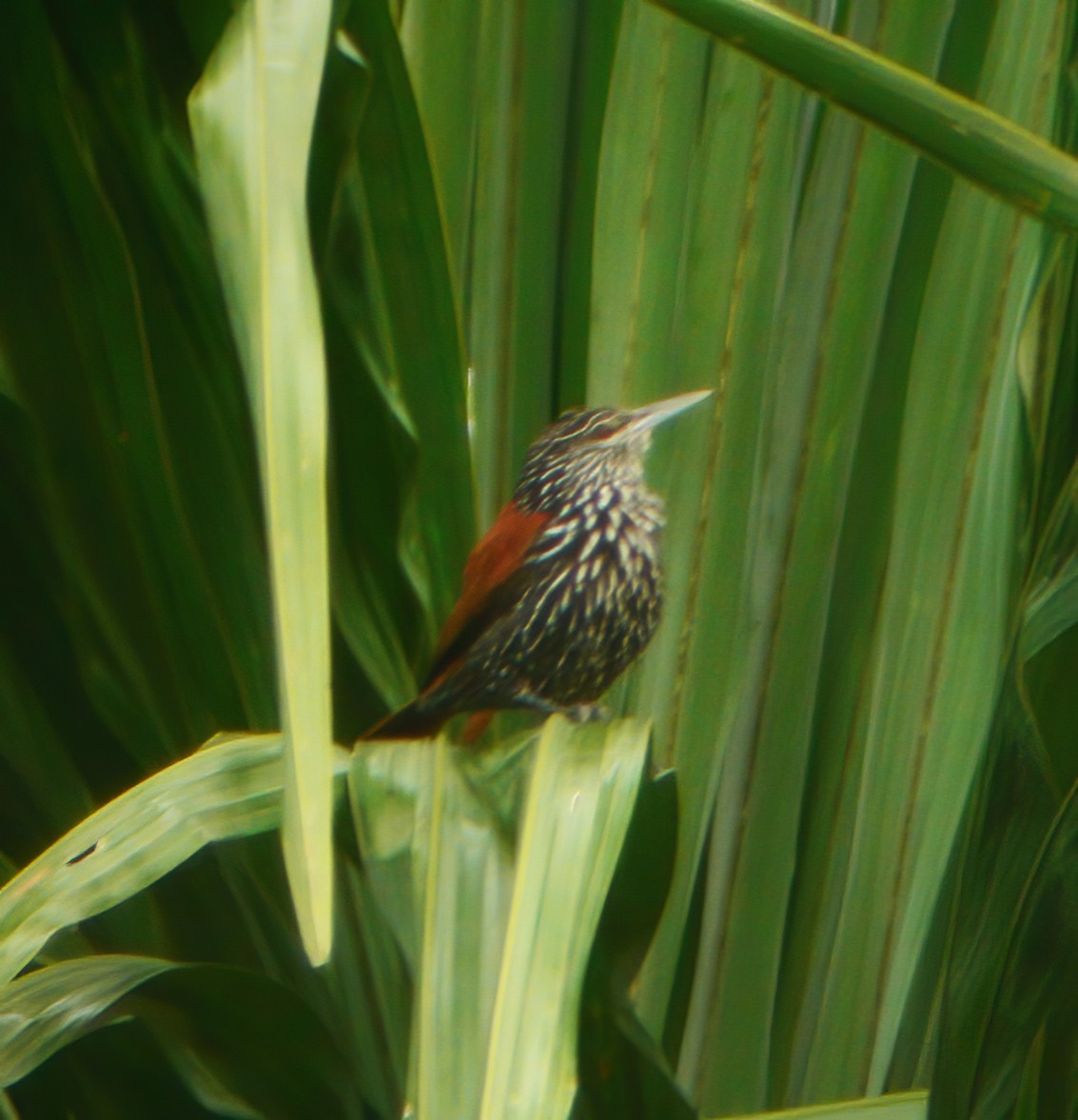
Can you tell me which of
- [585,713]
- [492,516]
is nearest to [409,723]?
[492,516]

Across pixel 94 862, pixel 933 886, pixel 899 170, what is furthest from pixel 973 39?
pixel 94 862

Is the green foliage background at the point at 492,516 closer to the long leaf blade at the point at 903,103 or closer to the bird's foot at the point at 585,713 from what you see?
the long leaf blade at the point at 903,103

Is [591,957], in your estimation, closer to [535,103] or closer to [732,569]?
[732,569]

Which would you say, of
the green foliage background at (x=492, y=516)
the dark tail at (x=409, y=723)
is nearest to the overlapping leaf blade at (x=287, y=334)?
the green foliage background at (x=492, y=516)

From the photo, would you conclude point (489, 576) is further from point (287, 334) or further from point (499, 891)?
point (287, 334)

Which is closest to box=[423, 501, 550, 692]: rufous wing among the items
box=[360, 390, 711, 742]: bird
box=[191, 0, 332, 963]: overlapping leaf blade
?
box=[360, 390, 711, 742]: bird

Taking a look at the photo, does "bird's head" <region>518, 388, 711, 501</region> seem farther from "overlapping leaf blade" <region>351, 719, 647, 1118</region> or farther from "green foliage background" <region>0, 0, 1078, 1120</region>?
"overlapping leaf blade" <region>351, 719, 647, 1118</region>
